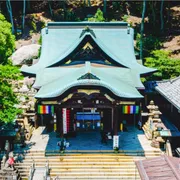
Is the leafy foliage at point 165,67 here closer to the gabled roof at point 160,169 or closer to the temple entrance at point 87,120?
the temple entrance at point 87,120

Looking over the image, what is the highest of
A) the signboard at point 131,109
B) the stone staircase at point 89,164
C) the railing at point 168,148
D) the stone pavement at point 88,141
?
the signboard at point 131,109

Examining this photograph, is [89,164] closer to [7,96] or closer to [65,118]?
[65,118]

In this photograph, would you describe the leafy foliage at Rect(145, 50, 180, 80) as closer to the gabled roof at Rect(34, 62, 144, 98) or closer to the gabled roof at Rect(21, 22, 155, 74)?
the gabled roof at Rect(21, 22, 155, 74)

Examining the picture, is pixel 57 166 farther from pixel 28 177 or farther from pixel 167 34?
pixel 167 34

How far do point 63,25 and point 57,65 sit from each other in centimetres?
538

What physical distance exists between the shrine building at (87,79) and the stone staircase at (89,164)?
179cm

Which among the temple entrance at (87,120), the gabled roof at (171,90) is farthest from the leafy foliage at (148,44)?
the temple entrance at (87,120)

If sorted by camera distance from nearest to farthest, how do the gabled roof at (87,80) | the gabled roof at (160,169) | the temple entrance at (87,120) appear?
1. the gabled roof at (160,169)
2. the gabled roof at (87,80)
3. the temple entrance at (87,120)

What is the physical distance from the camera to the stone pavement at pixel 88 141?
2309 centimetres

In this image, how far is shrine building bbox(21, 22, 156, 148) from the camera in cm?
2198

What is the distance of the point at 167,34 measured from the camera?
45969 millimetres

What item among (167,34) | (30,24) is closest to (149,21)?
(167,34)

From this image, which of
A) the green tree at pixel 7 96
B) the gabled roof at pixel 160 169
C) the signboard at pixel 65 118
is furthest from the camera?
the signboard at pixel 65 118

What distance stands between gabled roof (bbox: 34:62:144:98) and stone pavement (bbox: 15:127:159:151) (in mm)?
3524
